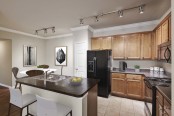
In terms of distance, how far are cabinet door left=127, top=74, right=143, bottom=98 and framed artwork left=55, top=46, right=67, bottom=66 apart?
341 centimetres

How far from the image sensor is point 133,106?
296 centimetres

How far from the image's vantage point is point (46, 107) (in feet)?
4.66

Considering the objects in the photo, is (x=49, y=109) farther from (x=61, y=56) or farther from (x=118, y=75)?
(x=61, y=56)

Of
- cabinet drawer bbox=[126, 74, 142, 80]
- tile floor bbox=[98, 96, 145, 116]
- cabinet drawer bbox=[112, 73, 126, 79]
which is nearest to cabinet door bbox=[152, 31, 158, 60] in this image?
cabinet drawer bbox=[126, 74, 142, 80]

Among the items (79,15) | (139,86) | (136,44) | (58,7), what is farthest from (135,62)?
(58,7)

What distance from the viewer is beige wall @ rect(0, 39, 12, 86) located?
457 centimetres

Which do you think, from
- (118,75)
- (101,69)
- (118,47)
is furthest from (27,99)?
(118,47)

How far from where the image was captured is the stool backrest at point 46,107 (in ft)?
4.46

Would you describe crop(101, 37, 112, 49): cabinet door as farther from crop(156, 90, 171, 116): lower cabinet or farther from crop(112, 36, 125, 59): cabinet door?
crop(156, 90, 171, 116): lower cabinet

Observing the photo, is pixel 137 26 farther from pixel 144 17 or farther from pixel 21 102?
pixel 21 102

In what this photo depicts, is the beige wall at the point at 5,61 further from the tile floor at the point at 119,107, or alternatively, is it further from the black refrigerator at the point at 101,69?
the tile floor at the point at 119,107

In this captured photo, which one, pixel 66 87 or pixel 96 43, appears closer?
pixel 66 87

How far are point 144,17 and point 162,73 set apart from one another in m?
1.89

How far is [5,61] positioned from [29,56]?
1021 mm
